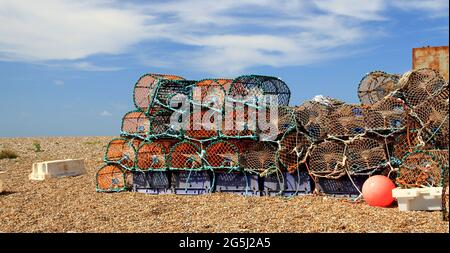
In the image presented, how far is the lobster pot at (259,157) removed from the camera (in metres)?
9.61

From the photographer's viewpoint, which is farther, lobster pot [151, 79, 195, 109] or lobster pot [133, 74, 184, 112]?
lobster pot [133, 74, 184, 112]

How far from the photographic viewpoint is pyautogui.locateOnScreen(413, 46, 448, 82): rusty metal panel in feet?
41.2

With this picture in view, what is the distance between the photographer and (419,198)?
7898 millimetres

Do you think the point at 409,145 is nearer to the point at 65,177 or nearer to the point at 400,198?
the point at 400,198

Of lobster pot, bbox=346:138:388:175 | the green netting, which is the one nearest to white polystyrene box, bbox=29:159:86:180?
the green netting

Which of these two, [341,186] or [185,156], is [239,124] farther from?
[341,186]

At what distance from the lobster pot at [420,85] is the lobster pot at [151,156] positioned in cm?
440

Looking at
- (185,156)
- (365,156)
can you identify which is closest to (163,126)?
(185,156)

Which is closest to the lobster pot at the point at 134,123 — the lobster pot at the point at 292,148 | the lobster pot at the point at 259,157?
the lobster pot at the point at 259,157

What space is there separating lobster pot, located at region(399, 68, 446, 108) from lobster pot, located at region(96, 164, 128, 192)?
552 centimetres

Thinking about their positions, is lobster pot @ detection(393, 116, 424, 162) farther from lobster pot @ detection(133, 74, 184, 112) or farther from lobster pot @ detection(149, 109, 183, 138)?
lobster pot @ detection(133, 74, 184, 112)

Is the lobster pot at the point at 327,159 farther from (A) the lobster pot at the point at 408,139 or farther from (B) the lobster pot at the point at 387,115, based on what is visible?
(A) the lobster pot at the point at 408,139

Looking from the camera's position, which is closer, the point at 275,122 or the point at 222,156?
the point at 275,122

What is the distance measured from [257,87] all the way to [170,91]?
176cm
